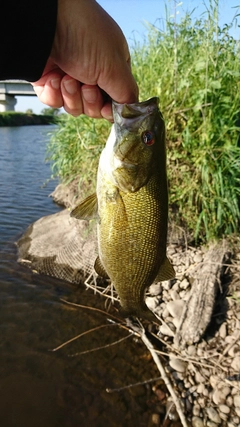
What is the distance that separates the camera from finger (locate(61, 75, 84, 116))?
224 centimetres

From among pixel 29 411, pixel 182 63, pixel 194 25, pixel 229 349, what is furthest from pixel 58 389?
pixel 194 25

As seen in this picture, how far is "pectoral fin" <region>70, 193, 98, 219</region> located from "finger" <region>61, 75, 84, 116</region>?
2.22ft

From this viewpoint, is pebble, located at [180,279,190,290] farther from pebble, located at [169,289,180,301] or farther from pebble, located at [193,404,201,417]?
pebble, located at [193,404,201,417]

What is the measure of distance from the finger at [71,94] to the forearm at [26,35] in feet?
1.64

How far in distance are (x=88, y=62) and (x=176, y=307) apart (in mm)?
3675

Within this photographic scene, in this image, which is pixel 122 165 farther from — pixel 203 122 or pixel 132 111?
pixel 203 122

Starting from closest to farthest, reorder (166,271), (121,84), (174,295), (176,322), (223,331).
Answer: (121,84) < (166,271) < (223,331) < (176,322) < (174,295)

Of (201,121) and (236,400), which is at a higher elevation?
(201,121)

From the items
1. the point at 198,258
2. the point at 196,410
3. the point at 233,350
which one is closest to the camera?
the point at 196,410

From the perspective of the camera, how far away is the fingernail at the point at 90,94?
2195 mm

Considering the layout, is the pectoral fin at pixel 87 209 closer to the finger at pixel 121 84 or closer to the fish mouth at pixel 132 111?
the fish mouth at pixel 132 111

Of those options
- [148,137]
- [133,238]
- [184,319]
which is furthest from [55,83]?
[184,319]

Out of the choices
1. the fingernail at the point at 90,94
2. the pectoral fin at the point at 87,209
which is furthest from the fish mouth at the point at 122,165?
the fingernail at the point at 90,94

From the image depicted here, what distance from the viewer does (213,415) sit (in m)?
3.65
